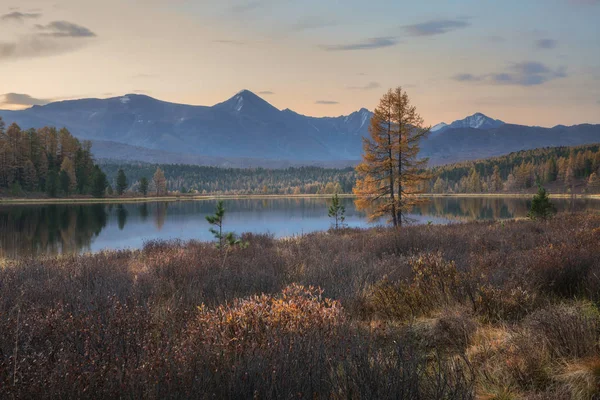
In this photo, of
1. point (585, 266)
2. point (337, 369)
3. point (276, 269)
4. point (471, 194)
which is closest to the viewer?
point (337, 369)

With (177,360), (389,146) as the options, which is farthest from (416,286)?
(389,146)

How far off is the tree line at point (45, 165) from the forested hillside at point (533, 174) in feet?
294

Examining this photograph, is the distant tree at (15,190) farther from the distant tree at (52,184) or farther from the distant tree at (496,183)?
the distant tree at (496,183)

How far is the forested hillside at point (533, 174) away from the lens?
130 m

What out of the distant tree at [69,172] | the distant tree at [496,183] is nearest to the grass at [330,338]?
the distant tree at [69,172]

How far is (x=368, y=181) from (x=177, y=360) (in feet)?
93.2

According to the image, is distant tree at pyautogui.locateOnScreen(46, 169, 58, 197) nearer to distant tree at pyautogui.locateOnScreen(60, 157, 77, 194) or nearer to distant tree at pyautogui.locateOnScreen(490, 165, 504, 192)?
distant tree at pyautogui.locateOnScreen(60, 157, 77, 194)

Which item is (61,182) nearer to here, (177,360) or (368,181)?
(368,181)

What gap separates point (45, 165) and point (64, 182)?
6.78m

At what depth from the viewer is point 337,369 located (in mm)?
3281

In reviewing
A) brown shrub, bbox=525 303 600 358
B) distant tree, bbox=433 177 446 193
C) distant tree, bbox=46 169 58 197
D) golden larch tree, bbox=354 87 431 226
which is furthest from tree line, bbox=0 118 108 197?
distant tree, bbox=433 177 446 193

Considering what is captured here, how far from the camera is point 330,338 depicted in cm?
393

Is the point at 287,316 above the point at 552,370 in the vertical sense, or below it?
above

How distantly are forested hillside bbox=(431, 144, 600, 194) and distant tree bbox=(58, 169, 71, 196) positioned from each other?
3590 inches
